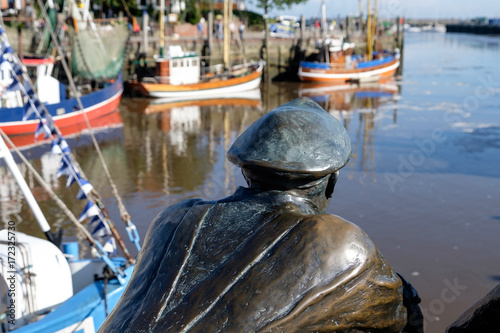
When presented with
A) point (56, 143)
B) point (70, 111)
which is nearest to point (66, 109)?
point (70, 111)

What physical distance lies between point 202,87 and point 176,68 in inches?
59.8

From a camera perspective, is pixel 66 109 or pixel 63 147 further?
pixel 66 109

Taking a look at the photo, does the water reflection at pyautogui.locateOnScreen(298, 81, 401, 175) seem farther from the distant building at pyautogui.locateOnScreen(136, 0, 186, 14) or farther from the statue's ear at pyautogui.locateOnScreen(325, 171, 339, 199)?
the statue's ear at pyautogui.locateOnScreen(325, 171, 339, 199)

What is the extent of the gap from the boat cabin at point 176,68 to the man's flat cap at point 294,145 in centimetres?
2493

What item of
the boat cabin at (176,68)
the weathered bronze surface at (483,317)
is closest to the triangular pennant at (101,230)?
the weathered bronze surface at (483,317)

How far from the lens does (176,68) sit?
26172 mm

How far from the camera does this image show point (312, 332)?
1.37 metres

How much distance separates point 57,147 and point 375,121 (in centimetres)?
1561

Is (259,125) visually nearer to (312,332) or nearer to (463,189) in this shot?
(312,332)

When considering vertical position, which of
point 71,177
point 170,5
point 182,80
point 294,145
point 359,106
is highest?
point 170,5

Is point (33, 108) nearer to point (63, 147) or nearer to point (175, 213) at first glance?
point (63, 147)

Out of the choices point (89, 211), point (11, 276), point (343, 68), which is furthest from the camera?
point (343, 68)

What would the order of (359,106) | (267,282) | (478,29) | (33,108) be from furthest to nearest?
1. (478,29)
2. (359,106)
3. (33,108)
4. (267,282)

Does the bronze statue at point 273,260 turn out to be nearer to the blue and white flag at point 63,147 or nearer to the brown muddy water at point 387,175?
the blue and white flag at point 63,147
